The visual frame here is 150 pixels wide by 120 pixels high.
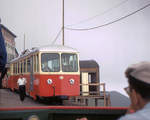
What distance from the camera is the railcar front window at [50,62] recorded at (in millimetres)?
12890

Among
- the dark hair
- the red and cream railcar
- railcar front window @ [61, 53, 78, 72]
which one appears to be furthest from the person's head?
railcar front window @ [61, 53, 78, 72]

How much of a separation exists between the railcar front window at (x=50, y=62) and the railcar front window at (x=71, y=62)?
239 millimetres

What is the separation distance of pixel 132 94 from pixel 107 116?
1086 millimetres

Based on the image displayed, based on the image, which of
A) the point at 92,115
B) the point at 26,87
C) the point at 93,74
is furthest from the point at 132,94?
the point at 93,74

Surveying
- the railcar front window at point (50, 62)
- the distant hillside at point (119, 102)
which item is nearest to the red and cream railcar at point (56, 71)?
the railcar front window at point (50, 62)

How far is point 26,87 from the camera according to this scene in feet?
51.6

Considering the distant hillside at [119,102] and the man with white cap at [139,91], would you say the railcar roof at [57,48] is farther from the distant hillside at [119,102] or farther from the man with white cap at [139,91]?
the distant hillside at [119,102]

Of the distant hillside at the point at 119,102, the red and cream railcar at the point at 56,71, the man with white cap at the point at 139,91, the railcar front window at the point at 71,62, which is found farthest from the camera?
the distant hillside at the point at 119,102

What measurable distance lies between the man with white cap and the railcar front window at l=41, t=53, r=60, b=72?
37.8ft

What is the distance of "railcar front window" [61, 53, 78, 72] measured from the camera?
1320 cm

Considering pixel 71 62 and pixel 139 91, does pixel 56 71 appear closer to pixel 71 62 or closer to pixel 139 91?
pixel 71 62

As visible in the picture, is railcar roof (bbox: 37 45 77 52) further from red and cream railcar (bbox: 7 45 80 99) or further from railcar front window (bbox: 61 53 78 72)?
A: railcar front window (bbox: 61 53 78 72)

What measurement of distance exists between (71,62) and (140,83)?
11990mm

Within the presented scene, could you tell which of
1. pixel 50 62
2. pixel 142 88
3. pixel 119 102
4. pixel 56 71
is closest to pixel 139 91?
pixel 142 88
